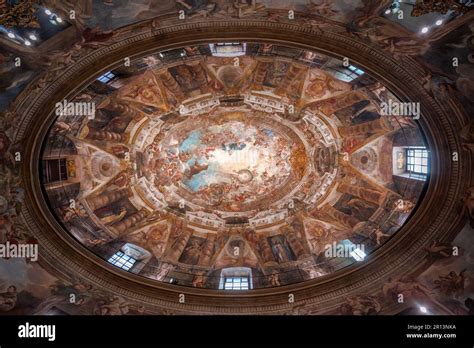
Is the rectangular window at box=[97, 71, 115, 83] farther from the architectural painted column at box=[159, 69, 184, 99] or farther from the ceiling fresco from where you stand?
the architectural painted column at box=[159, 69, 184, 99]

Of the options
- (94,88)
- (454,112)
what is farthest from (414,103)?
(94,88)

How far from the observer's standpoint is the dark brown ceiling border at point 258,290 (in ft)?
54.2

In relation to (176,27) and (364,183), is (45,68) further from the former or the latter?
(364,183)

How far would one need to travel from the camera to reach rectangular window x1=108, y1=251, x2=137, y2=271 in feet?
66.3

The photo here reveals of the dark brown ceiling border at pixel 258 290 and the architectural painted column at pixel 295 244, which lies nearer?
the dark brown ceiling border at pixel 258 290

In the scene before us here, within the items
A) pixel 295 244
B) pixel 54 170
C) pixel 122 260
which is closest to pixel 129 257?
pixel 122 260

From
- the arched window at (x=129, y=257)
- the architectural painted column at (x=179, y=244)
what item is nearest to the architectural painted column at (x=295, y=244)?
the architectural painted column at (x=179, y=244)

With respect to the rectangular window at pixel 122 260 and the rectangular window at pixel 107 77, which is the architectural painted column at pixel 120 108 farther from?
the rectangular window at pixel 122 260

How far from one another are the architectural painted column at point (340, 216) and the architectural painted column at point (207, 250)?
4250mm

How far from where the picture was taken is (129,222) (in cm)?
2130

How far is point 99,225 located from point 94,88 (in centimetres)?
513

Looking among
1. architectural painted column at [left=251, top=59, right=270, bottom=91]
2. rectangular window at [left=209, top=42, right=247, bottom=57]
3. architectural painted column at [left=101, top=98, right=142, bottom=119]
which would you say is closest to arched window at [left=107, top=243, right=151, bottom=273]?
architectural painted column at [left=101, top=98, right=142, bottom=119]

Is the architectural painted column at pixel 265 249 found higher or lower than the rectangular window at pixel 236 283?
higher

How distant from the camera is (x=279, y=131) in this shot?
21.9 meters
